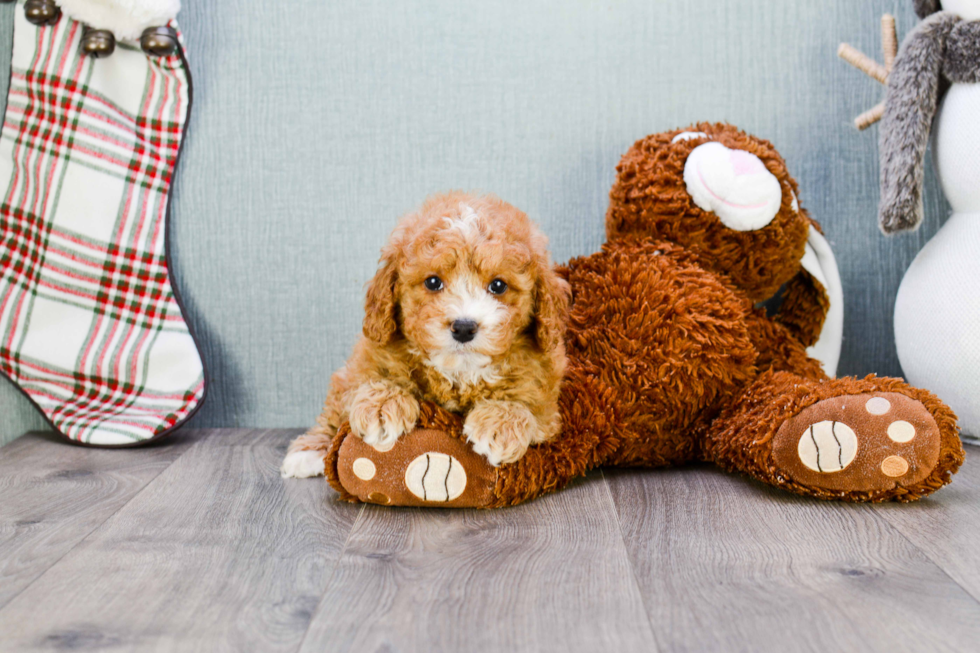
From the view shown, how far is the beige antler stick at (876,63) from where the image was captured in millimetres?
1602

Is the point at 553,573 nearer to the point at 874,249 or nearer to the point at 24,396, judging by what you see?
the point at 874,249

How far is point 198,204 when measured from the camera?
1.78 metres

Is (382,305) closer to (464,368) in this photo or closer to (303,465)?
(464,368)

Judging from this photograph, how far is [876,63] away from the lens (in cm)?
166

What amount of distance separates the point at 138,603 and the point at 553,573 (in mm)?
524

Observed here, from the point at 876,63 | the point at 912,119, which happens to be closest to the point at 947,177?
the point at 912,119

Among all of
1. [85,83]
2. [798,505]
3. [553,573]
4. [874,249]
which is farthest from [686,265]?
[85,83]

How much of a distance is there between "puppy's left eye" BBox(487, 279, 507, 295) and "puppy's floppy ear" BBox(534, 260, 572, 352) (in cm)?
8

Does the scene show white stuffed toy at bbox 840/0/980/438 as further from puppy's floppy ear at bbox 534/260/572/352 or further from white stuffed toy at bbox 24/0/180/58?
white stuffed toy at bbox 24/0/180/58

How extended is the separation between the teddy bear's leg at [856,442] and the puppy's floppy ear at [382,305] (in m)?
0.66

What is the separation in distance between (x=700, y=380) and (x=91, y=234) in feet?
4.51

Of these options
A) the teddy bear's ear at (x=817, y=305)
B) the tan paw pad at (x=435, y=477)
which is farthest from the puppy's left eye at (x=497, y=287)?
the teddy bear's ear at (x=817, y=305)

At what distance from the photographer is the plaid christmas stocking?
1.70 m

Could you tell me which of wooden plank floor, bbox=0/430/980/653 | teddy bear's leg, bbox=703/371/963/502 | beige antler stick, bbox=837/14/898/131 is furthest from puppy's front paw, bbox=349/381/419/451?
beige antler stick, bbox=837/14/898/131
